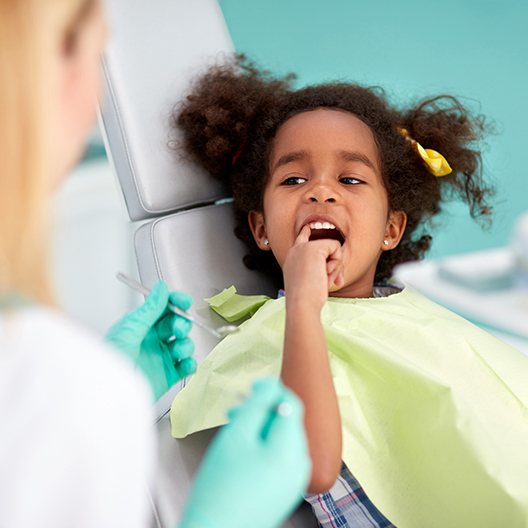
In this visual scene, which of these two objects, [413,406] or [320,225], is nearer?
[413,406]

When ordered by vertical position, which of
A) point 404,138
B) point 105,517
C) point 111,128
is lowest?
point 105,517

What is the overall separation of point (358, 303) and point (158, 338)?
38 centimetres

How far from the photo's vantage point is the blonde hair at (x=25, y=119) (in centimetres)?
66

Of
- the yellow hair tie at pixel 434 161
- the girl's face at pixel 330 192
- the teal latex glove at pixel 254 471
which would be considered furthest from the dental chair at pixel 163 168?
the teal latex glove at pixel 254 471

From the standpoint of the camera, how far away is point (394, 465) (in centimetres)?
124

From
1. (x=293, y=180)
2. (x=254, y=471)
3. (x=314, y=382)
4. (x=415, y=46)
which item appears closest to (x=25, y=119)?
(x=254, y=471)

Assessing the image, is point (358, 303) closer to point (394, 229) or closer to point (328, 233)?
point (328, 233)

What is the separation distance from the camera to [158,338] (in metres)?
1.33

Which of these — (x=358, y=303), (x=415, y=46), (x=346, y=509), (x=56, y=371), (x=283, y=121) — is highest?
(x=415, y=46)

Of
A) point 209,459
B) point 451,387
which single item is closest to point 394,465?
point 451,387

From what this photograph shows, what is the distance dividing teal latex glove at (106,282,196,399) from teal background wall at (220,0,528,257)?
4.84 feet

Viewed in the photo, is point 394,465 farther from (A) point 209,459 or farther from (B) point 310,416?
(A) point 209,459

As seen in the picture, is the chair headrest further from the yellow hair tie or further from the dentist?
the dentist

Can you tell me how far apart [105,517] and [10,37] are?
0.41 meters
